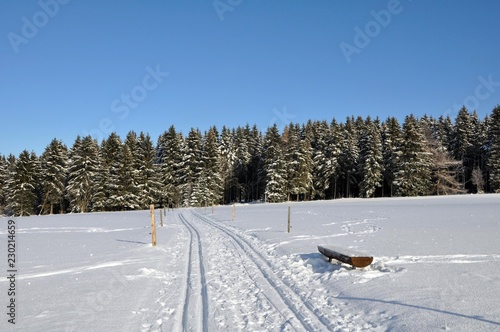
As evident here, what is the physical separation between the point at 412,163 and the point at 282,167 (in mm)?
20098

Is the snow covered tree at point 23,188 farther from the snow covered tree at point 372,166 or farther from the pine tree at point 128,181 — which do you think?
the snow covered tree at point 372,166

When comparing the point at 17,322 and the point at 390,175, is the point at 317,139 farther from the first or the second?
the point at 17,322

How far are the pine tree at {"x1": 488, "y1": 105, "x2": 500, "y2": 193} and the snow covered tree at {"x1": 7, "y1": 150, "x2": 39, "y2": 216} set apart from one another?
238 ft

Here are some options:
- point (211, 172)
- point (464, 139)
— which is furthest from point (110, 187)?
point (464, 139)

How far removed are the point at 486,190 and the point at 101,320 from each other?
234 feet

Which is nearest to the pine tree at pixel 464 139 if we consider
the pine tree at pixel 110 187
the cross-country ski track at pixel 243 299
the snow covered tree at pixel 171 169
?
the snow covered tree at pixel 171 169

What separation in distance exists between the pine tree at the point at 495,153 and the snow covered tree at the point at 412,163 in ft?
30.2

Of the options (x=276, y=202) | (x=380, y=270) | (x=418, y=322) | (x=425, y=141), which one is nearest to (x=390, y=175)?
(x=425, y=141)

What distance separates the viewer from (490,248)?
1077cm

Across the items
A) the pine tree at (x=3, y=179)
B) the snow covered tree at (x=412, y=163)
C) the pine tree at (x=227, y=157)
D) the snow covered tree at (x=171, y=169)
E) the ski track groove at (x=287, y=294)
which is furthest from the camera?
the pine tree at (x=227, y=157)

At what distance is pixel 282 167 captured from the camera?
55.8 meters

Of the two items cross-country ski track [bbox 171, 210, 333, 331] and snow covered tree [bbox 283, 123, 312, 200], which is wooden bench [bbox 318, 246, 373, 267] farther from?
snow covered tree [bbox 283, 123, 312, 200]

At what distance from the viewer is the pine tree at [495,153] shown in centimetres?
4928

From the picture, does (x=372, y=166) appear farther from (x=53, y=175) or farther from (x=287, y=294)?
(x=53, y=175)
